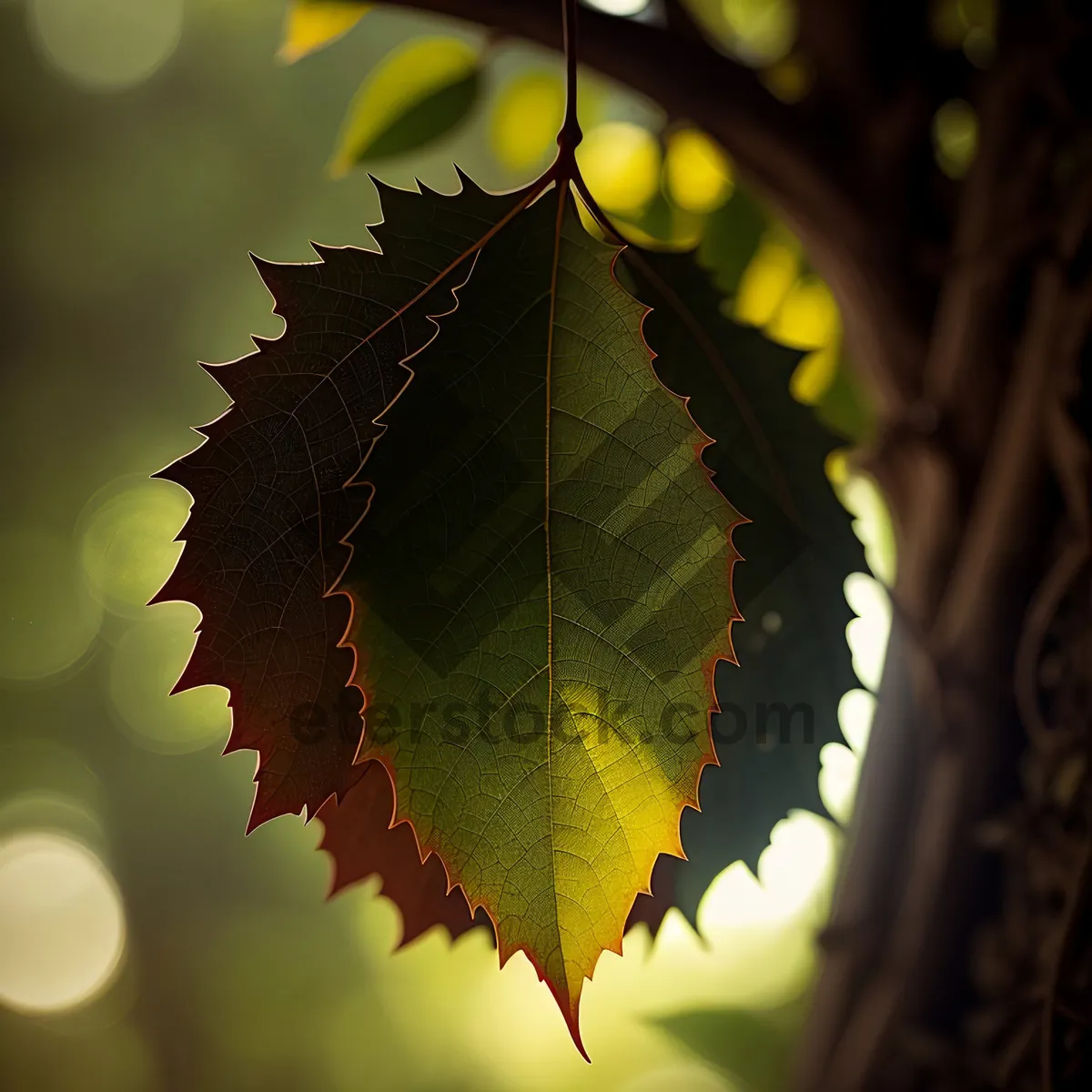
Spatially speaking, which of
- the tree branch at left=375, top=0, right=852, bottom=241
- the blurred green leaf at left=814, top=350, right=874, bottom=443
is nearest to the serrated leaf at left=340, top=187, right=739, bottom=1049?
the tree branch at left=375, top=0, right=852, bottom=241

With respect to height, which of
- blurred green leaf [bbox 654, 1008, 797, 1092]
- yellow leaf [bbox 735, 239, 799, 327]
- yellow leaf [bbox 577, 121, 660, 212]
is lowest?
blurred green leaf [bbox 654, 1008, 797, 1092]

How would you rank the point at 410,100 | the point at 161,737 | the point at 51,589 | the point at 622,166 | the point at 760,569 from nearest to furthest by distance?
the point at 760,569 < the point at 410,100 < the point at 622,166 < the point at 51,589 < the point at 161,737

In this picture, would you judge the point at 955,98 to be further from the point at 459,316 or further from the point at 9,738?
the point at 9,738

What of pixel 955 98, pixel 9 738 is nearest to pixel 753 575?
pixel 955 98

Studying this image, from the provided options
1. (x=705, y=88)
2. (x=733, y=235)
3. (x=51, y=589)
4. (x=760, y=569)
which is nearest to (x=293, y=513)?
(x=760, y=569)

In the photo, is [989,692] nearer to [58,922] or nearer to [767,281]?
[767,281]

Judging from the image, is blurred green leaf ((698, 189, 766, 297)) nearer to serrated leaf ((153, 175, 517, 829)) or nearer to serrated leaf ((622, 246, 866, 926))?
serrated leaf ((622, 246, 866, 926))
